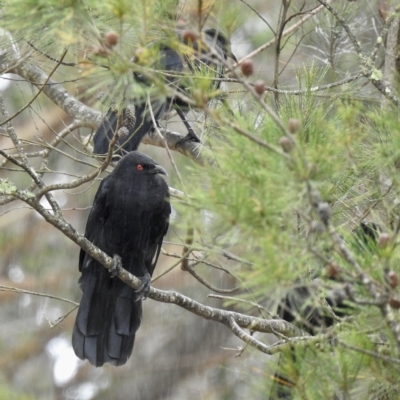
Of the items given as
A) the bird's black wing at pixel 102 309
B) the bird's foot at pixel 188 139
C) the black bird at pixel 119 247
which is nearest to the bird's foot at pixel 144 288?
the black bird at pixel 119 247

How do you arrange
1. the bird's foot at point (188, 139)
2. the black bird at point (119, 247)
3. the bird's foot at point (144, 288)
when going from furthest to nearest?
Result: the bird's foot at point (188, 139) → the black bird at point (119, 247) → the bird's foot at point (144, 288)

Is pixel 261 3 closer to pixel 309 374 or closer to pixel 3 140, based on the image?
pixel 3 140

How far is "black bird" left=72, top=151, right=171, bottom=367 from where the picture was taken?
15.6 feet

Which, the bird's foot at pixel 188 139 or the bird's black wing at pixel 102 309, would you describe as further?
the bird's foot at pixel 188 139

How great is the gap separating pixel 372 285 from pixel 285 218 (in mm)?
357

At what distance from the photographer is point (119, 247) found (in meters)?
4.88

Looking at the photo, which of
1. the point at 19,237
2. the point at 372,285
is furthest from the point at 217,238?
the point at 19,237

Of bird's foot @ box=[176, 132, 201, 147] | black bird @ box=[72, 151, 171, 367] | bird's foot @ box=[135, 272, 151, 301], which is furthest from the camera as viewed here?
bird's foot @ box=[176, 132, 201, 147]

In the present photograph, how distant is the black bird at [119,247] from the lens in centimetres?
477

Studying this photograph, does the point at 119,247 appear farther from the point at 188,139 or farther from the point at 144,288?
the point at 188,139

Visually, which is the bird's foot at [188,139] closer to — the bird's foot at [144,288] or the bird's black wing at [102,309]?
the bird's black wing at [102,309]

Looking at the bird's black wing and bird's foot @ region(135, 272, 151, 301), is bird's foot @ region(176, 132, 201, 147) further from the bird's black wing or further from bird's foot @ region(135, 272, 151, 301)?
bird's foot @ region(135, 272, 151, 301)

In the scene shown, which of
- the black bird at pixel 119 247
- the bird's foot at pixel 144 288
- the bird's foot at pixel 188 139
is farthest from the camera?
the bird's foot at pixel 188 139

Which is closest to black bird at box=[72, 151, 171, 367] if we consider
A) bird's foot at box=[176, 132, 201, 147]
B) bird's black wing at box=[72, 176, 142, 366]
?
A: bird's black wing at box=[72, 176, 142, 366]
